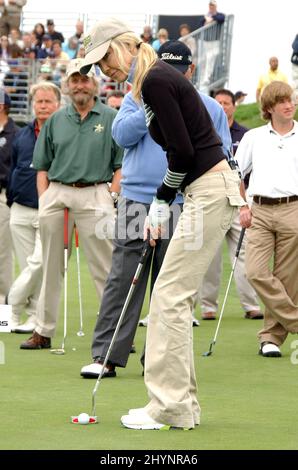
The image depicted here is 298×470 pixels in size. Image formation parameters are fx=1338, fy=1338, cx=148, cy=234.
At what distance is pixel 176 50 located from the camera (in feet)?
32.2

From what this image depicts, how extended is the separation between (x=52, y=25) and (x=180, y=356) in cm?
2906

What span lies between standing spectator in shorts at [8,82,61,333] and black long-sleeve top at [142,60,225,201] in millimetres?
4861

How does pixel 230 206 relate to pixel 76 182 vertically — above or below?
above

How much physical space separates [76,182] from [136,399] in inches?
119

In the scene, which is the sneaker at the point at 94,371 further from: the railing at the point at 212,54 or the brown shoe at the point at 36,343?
the railing at the point at 212,54

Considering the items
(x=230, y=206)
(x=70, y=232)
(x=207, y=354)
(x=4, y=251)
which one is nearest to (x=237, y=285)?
(x=4, y=251)

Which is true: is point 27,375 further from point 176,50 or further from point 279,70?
point 279,70

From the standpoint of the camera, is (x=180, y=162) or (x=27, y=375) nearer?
(x=180, y=162)

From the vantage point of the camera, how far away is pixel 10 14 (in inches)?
1447

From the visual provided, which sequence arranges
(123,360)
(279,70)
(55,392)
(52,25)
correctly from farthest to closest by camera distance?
(52,25), (279,70), (123,360), (55,392)

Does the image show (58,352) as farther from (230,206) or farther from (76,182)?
(230,206)

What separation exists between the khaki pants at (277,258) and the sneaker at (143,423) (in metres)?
3.60

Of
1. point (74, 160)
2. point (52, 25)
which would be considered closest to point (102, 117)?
point (74, 160)

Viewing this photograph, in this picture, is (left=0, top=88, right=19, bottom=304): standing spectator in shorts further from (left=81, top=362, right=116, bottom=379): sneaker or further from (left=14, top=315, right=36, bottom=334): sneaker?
(left=81, top=362, right=116, bottom=379): sneaker
